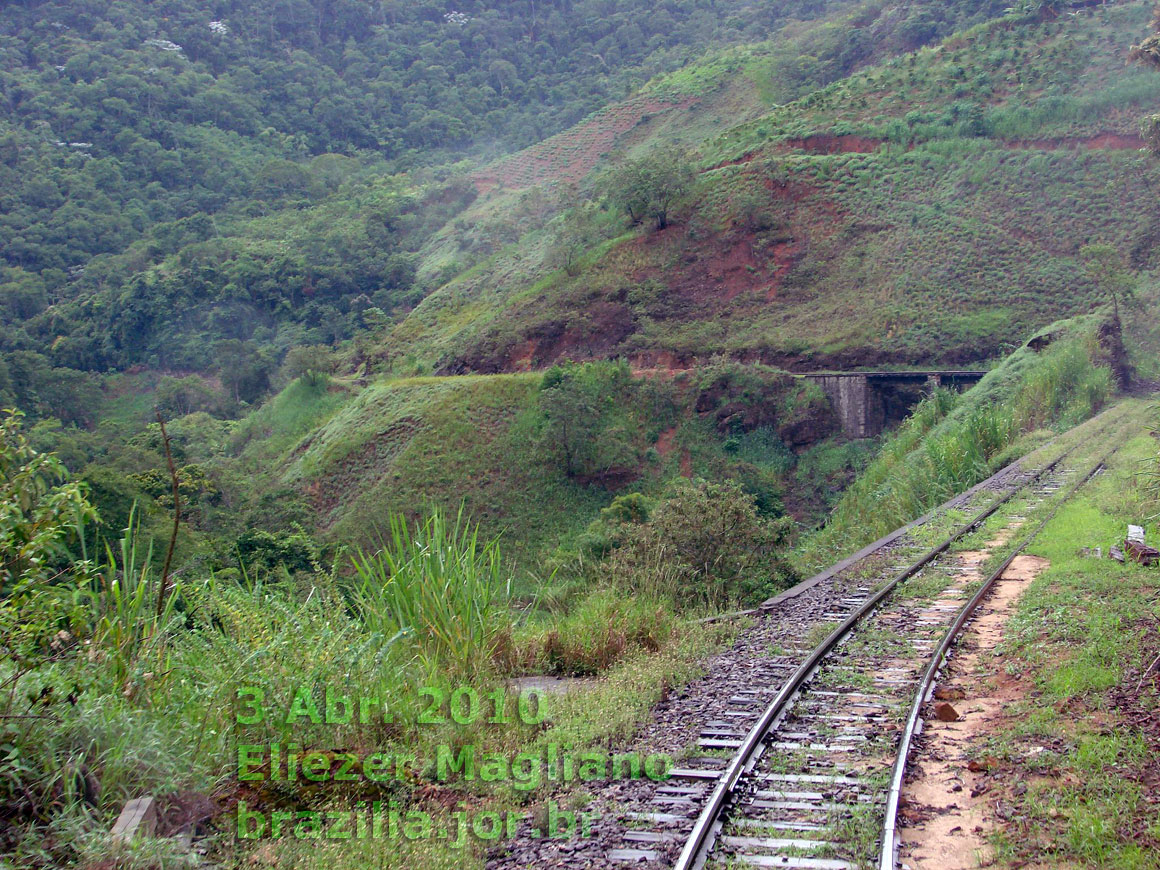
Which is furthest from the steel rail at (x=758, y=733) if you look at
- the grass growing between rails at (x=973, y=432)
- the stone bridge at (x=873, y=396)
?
the stone bridge at (x=873, y=396)

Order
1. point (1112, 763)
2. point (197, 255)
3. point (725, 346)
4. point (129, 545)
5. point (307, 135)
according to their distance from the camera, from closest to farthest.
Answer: point (1112, 763) → point (129, 545) → point (725, 346) → point (197, 255) → point (307, 135)

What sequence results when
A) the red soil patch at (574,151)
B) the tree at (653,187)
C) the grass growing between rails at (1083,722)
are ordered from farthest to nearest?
the red soil patch at (574,151) → the tree at (653,187) → the grass growing between rails at (1083,722)

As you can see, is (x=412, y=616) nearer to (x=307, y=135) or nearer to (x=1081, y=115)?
(x=1081, y=115)

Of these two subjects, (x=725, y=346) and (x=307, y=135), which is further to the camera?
(x=307, y=135)

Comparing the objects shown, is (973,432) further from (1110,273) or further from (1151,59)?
(1110,273)

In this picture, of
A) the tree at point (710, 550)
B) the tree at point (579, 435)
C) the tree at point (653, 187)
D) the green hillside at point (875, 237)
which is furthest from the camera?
the tree at point (653, 187)

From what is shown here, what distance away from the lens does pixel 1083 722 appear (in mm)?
5270

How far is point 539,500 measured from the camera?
3105cm

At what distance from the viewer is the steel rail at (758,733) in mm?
4270

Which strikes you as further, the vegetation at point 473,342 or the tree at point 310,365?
the tree at point 310,365

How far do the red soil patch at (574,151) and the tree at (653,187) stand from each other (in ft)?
92.8

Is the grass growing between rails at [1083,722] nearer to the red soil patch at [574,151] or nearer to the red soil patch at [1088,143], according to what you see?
the red soil patch at [1088,143]

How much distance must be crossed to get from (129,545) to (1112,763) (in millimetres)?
5535

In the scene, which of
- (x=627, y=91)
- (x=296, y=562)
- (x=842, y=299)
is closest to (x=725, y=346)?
(x=842, y=299)
